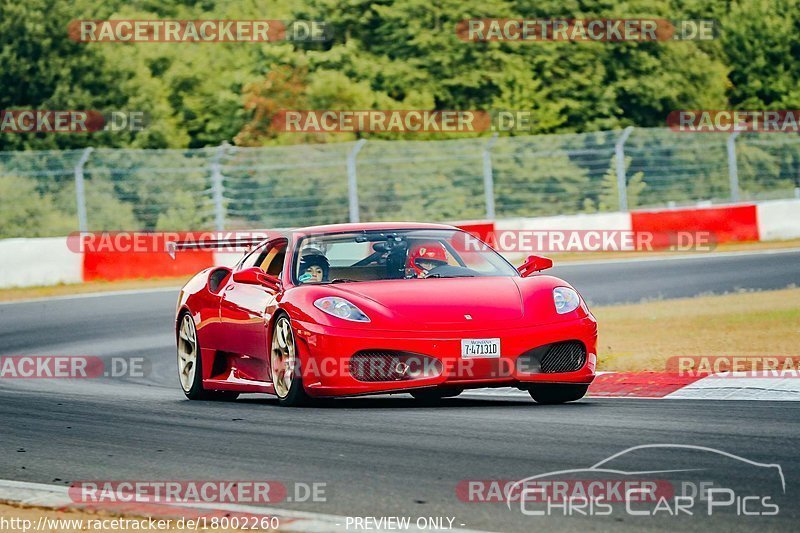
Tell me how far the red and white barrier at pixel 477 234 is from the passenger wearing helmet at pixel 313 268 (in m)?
13.9

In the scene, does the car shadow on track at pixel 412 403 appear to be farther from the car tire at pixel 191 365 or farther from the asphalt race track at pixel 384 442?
the car tire at pixel 191 365

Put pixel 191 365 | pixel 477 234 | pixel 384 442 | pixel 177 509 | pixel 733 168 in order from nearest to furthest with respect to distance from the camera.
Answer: pixel 177 509, pixel 384 442, pixel 191 365, pixel 477 234, pixel 733 168

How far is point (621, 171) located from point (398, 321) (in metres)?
18.7

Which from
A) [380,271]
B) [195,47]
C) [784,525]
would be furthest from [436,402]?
[195,47]

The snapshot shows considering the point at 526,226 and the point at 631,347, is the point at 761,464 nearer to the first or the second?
the point at 631,347

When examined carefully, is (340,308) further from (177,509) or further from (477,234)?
Result: (477,234)

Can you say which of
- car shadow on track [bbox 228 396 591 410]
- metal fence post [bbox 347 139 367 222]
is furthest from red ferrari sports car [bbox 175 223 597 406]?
metal fence post [bbox 347 139 367 222]

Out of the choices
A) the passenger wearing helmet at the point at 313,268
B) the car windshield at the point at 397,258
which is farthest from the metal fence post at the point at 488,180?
the passenger wearing helmet at the point at 313,268

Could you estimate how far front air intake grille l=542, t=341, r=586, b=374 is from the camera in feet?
29.7

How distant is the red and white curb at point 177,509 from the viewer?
547 cm

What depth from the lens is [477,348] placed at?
884 centimetres

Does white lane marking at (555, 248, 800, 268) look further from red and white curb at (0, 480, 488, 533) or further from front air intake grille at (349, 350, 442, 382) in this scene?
red and white curb at (0, 480, 488, 533)

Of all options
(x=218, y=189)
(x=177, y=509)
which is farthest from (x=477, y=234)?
Answer: (x=177, y=509)

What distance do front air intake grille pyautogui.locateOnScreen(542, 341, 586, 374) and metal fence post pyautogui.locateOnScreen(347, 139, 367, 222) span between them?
56.8 ft
